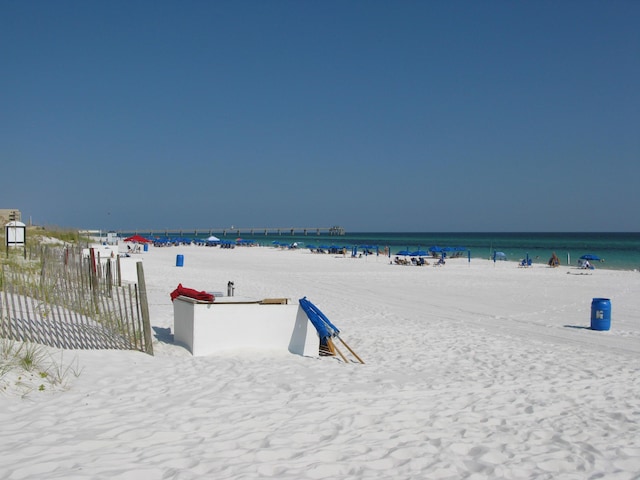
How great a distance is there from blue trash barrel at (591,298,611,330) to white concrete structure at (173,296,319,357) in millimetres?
5863

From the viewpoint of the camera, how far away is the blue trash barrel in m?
10.6

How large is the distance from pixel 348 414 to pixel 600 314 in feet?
24.5

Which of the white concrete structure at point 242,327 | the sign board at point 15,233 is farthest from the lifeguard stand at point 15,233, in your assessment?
the white concrete structure at point 242,327

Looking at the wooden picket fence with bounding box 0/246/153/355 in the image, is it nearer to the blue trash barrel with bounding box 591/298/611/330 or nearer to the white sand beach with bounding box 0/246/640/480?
the white sand beach with bounding box 0/246/640/480

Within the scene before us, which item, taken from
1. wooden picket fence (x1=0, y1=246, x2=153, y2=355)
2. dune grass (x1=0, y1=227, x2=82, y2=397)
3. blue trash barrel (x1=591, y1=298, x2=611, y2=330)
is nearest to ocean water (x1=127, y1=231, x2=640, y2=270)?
blue trash barrel (x1=591, y1=298, x2=611, y2=330)

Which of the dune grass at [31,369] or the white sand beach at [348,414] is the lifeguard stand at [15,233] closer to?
the white sand beach at [348,414]

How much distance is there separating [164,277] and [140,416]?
556 inches

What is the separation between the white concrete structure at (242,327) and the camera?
24.3 feet

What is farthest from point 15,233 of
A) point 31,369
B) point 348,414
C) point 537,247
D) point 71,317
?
point 537,247

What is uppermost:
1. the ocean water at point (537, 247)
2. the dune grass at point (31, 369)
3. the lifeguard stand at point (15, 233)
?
the lifeguard stand at point (15, 233)

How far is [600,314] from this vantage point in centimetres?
1066

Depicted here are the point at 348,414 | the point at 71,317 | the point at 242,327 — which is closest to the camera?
the point at 348,414

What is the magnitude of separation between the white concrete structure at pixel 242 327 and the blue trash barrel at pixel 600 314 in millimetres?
5863

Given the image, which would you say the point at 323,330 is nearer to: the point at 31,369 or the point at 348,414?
the point at 348,414
